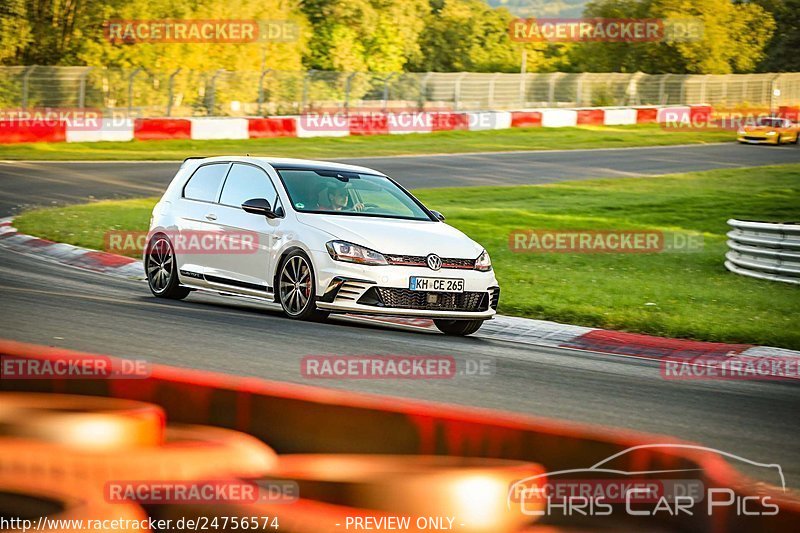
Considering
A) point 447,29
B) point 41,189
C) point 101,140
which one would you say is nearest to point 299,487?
point 41,189

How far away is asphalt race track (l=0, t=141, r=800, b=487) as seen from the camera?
7.38 m

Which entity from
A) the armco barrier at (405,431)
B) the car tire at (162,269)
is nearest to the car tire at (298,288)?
the car tire at (162,269)

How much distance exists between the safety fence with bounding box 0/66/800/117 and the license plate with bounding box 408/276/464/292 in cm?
2804

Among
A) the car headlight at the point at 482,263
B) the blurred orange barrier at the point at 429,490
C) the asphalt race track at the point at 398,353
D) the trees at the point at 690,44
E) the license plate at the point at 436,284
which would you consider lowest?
the asphalt race track at the point at 398,353

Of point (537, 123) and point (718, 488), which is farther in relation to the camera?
point (537, 123)

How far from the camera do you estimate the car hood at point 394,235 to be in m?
10.9

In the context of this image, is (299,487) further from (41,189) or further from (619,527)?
(41,189)

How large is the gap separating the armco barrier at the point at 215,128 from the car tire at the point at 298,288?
28.2 meters

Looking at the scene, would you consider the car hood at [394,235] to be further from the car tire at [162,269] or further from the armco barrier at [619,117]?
the armco barrier at [619,117]

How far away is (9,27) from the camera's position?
5197 cm

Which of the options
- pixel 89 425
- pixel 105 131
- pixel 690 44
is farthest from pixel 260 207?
pixel 690 44

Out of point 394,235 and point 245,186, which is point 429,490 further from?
point 245,186

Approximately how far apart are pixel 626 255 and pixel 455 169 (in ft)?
49.2

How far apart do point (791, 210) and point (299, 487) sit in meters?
24.4
